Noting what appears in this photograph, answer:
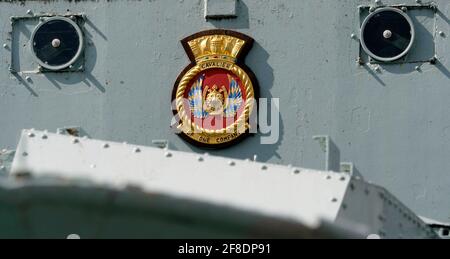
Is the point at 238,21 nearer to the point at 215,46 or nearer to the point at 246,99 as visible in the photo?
the point at 215,46

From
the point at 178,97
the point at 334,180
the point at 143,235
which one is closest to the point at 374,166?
the point at 178,97

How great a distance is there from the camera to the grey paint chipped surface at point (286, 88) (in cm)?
1555

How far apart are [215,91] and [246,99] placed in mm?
402

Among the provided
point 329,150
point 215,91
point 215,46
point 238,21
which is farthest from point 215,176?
point 238,21

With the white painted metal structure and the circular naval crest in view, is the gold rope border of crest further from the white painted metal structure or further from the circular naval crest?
the white painted metal structure

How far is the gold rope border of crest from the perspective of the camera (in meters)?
15.9

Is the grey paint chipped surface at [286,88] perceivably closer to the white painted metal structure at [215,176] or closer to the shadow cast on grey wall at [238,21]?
the shadow cast on grey wall at [238,21]

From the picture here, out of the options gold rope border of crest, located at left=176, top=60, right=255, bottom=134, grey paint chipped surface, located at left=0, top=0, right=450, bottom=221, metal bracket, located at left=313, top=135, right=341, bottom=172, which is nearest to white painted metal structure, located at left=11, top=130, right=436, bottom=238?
metal bracket, located at left=313, top=135, right=341, bottom=172

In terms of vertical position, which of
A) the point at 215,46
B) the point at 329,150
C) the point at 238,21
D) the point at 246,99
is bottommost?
the point at 329,150

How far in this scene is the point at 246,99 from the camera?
52.5 ft

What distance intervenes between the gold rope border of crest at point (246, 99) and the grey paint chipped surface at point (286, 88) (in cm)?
15

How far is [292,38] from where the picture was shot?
16.1 meters

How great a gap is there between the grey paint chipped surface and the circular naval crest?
0.13m
